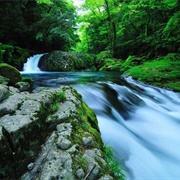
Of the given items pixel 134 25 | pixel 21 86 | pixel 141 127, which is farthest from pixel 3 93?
pixel 134 25

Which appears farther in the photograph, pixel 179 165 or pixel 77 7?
pixel 77 7

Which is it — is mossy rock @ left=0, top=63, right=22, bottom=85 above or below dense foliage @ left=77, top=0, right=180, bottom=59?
below

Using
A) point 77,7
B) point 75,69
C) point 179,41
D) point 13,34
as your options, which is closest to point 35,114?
point 179,41

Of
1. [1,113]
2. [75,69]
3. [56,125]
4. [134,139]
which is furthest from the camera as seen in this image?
[75,69]

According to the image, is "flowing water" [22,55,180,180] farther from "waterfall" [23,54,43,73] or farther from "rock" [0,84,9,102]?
"waterfall" [23,54,43,73]

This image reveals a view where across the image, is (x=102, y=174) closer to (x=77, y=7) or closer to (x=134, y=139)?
(x=134, y=139)

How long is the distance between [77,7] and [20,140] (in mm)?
22000

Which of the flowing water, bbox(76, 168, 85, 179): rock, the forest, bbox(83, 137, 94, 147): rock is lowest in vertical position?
the flowing water

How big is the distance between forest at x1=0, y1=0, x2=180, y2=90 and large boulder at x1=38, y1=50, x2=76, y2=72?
5.00 feet

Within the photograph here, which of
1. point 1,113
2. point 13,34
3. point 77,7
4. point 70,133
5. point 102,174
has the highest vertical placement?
point 77,7

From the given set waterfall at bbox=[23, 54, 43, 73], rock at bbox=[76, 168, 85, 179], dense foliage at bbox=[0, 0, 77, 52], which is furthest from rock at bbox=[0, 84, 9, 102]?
waterfall at bbox=[23, 54, 43, 73]

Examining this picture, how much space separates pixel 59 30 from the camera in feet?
48.6

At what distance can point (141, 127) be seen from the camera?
4773 millimetres

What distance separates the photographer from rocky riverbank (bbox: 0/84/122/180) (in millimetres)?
1946
